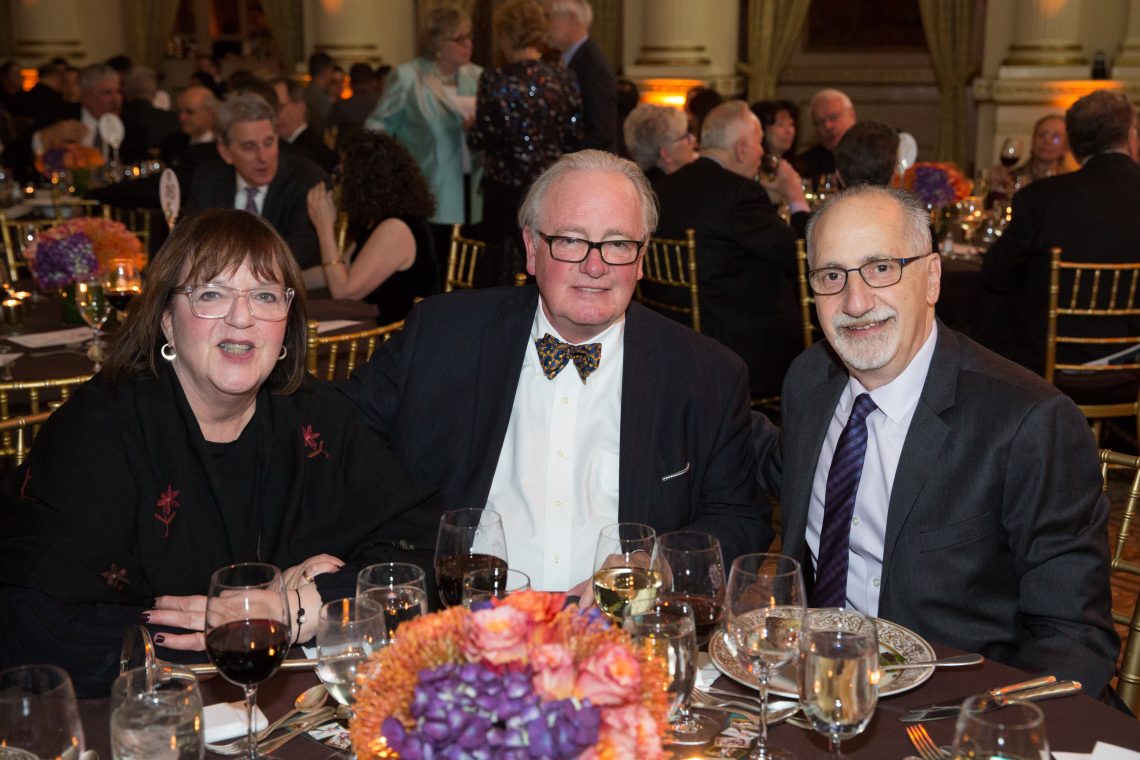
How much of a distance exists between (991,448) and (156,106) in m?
8.84

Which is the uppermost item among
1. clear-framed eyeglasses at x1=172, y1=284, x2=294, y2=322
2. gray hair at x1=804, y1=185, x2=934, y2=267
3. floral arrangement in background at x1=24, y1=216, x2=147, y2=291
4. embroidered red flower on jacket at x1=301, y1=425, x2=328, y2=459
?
gray hair at x1=804, y1=185, x2=934, y2=267

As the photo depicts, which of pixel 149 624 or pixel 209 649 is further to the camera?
pixel 149 624

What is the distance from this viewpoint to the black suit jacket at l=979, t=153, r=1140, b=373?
4.64 meters

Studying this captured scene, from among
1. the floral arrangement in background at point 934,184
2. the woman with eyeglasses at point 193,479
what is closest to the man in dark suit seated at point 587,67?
the floral arrangement in background at point 934,184

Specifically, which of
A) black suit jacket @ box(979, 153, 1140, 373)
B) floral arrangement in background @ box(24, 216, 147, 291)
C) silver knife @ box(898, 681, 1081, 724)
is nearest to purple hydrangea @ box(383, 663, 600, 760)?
silver knife @ box(898, 681, 1081, 724)

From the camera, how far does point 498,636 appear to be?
1.05 meters

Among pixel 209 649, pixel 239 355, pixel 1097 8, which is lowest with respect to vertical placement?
pixel 209 649

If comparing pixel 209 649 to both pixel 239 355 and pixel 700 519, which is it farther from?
pixel 700 519

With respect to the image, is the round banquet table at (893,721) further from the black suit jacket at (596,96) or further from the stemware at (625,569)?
the black suit jacket at (596,96)

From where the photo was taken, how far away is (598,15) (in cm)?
1376

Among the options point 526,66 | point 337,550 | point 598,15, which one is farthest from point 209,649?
point 598,15

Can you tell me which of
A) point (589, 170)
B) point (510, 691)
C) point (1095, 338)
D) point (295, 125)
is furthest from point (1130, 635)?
point (295, 125)

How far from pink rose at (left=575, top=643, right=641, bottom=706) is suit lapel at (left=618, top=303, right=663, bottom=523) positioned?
1.31m

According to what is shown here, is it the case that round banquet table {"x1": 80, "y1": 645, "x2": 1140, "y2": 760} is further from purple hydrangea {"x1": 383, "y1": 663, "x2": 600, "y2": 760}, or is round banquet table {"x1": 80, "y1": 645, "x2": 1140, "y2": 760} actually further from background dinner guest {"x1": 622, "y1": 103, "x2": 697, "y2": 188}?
background dinner guest {"x1": 622, "y1": 103, "x2": 697, "y2": 188}
